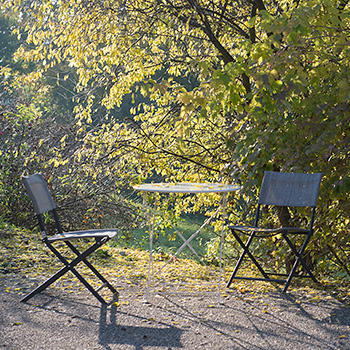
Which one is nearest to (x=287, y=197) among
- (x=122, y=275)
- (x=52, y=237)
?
(x=122, y=275)

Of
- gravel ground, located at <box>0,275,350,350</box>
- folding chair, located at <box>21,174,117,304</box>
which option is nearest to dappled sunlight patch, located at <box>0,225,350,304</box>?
gravel ground, located at <box>0,275,350,350</box>

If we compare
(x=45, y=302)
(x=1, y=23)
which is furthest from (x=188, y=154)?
(x=1, y=23)

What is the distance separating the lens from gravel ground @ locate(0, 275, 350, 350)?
2.92 m

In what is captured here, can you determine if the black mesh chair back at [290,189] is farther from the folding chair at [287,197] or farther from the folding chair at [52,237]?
the folding chair at [52,237]

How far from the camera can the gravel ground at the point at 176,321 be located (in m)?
2.92

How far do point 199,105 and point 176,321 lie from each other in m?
1.63

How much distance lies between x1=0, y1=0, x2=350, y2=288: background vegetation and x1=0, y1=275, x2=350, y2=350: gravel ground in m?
1.02

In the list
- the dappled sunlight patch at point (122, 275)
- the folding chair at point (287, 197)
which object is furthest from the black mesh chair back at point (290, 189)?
the dappled sunlight patch at point (122, 275)

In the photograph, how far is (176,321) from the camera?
3.32 m

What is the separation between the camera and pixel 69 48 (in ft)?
19.3

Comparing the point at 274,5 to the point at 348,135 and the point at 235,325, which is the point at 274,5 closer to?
the point at 348,135

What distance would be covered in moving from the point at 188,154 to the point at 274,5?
7.07 ft

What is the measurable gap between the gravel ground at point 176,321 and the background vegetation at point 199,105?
1.02 m

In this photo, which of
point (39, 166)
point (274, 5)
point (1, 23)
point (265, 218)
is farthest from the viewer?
point (1, 23)
